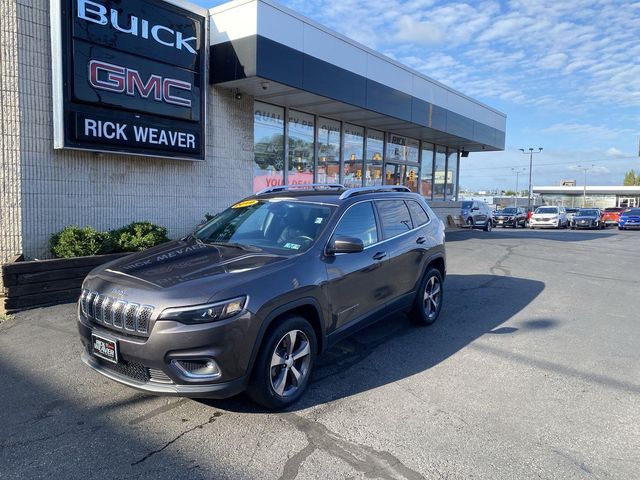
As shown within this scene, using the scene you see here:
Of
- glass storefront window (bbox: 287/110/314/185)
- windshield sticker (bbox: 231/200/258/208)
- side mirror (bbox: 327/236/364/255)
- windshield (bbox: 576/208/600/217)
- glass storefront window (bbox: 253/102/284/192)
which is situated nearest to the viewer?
side mirror (bbox: 327/236/364/255)

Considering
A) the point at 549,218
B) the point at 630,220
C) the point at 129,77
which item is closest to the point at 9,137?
the point at 129,77

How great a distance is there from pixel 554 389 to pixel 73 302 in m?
6.36

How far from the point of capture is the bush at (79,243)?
7164 millimetres

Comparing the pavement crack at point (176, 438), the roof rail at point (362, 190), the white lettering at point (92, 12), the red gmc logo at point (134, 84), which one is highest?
the white lettering at point (92, 12)

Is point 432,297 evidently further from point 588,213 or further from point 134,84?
point 588,213

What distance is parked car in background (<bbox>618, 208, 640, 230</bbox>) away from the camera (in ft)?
118

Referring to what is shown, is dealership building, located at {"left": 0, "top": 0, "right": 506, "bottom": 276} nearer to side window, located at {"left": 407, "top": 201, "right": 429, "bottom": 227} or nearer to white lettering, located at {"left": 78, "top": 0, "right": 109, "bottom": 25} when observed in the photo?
white lettering, located at {"left": 78, "top": 0, "right": 109, "bottom": 25}

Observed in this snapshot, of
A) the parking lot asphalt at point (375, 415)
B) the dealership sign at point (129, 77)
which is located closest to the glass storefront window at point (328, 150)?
the dealership sign at point (129, 77)

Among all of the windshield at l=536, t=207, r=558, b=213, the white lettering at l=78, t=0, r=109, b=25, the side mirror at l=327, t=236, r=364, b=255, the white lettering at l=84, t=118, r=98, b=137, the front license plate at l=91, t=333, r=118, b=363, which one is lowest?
the front license plate at l=91, t=333, r=118, b=363

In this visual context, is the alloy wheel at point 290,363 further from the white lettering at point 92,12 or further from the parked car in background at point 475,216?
the parked car in background at point 475,216

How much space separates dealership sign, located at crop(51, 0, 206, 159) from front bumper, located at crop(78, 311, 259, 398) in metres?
5.78

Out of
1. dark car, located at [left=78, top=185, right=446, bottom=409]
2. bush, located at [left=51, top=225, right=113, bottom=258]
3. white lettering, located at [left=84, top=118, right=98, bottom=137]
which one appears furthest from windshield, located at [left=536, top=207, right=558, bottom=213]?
bush, located at [left=51, top=225, right=113, bottom=258]

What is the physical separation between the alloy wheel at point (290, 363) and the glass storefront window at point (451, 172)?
67.3ft

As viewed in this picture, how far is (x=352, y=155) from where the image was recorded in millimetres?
15961
